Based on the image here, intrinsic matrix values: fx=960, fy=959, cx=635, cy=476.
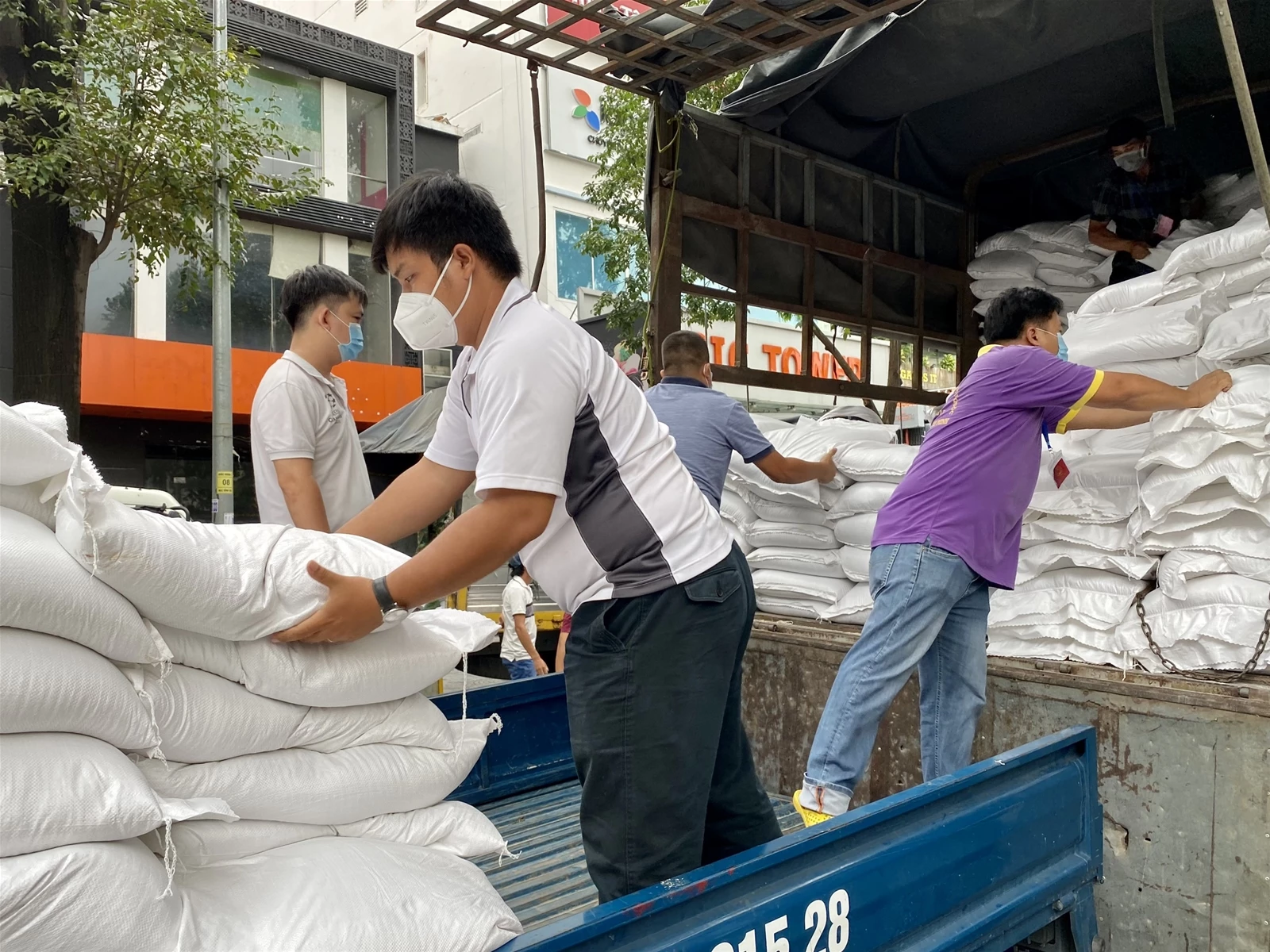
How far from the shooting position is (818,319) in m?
4.57

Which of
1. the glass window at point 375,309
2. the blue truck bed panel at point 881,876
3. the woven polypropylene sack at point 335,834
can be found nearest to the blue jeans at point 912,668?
the blue truck bed panel at point 881,876

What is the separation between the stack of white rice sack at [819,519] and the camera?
332 centimetres

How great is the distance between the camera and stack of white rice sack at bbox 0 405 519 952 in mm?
1069

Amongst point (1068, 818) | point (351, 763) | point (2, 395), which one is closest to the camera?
point (351, 763)

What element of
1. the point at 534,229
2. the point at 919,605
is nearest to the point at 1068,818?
the point at 919,605

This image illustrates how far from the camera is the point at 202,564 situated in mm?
1334

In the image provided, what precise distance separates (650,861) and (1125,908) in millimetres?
1444

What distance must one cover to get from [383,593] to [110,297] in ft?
45.8

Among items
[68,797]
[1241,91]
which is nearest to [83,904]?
[68,797]

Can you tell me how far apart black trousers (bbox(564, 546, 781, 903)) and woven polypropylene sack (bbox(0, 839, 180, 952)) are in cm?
70

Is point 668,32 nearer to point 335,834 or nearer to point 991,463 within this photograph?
point 991,463

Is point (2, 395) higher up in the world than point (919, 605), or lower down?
higher up

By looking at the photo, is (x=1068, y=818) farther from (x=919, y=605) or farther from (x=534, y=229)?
(x=534, y=229)

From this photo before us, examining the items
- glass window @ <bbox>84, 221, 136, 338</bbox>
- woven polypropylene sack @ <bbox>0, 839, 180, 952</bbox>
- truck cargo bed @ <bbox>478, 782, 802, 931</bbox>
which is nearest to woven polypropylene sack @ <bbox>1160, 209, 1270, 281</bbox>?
truck cargo bed @ <bbox>478, 782, 802, 931</bbox>
